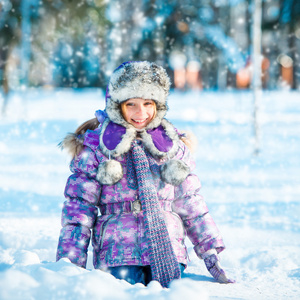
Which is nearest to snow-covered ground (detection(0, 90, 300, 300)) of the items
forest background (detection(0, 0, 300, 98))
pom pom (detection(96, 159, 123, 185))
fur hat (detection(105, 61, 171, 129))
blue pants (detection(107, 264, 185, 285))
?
blue pants (detection(107, 264, 185, 285))

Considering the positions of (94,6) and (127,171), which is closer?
(127,171)

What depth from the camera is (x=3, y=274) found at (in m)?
1.69

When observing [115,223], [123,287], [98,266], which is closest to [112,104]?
[115,223]

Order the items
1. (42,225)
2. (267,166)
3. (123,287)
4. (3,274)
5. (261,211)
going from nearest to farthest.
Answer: (3,274) → (123,287) → (42,225) → (261,211) → (267,166)

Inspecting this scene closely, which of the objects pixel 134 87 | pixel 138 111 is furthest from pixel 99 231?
pixel 134 87

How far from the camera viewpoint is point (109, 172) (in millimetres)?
2393

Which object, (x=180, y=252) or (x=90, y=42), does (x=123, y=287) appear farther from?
(x=90, y=42)

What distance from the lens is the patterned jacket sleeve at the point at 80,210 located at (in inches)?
96.3

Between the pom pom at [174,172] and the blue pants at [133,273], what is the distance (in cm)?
47

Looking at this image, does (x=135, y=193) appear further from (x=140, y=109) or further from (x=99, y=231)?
(x=140, y=109)

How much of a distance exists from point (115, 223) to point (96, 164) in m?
0.34

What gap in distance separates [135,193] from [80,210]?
305 mm

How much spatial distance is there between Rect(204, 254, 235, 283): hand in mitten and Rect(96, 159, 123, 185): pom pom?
2.31ft

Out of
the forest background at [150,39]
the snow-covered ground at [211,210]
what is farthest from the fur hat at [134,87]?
the forest background at [150,39]
